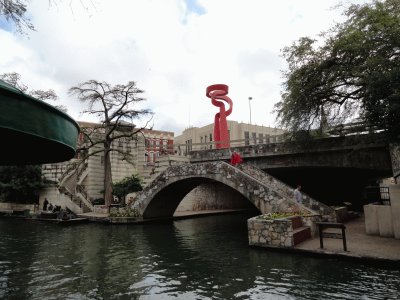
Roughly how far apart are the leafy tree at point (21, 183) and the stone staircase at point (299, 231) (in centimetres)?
3088

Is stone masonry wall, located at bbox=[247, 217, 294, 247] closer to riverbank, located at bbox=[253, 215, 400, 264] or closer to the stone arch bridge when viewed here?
riverbank, located at bbox=[253, 215, 400, 264]

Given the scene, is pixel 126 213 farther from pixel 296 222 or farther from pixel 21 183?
pixel 21 183

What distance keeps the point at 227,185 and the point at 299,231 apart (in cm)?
734

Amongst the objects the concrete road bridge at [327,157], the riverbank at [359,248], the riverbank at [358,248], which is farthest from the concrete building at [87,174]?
the riverbank at [359,248]

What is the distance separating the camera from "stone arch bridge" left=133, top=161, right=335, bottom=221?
15859 mm

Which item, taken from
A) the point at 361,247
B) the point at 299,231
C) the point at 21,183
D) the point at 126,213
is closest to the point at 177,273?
the point at 299,231

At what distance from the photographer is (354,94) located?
18.2 m

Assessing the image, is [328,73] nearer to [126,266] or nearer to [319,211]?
[319,211]

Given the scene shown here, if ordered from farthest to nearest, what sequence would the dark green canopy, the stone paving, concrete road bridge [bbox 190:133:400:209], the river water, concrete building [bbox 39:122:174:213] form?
1. concrete building [bbox 39:122:174:213]
2. concrete road bridge [bbox 190:133:400:209]
3. the stone paving
4. the river water
5. the dark green canopy

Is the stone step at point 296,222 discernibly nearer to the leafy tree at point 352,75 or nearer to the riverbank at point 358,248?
the riverbank at point 358,248

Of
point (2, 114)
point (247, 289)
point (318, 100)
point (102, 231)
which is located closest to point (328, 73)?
point (318, 100)

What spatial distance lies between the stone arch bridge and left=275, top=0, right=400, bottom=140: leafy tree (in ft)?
15.9

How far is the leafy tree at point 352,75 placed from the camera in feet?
43.6

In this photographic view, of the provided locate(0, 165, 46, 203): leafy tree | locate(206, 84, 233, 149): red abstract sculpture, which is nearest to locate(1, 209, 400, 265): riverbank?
locate(206, 84, 233, 149): red abstract sculpture
